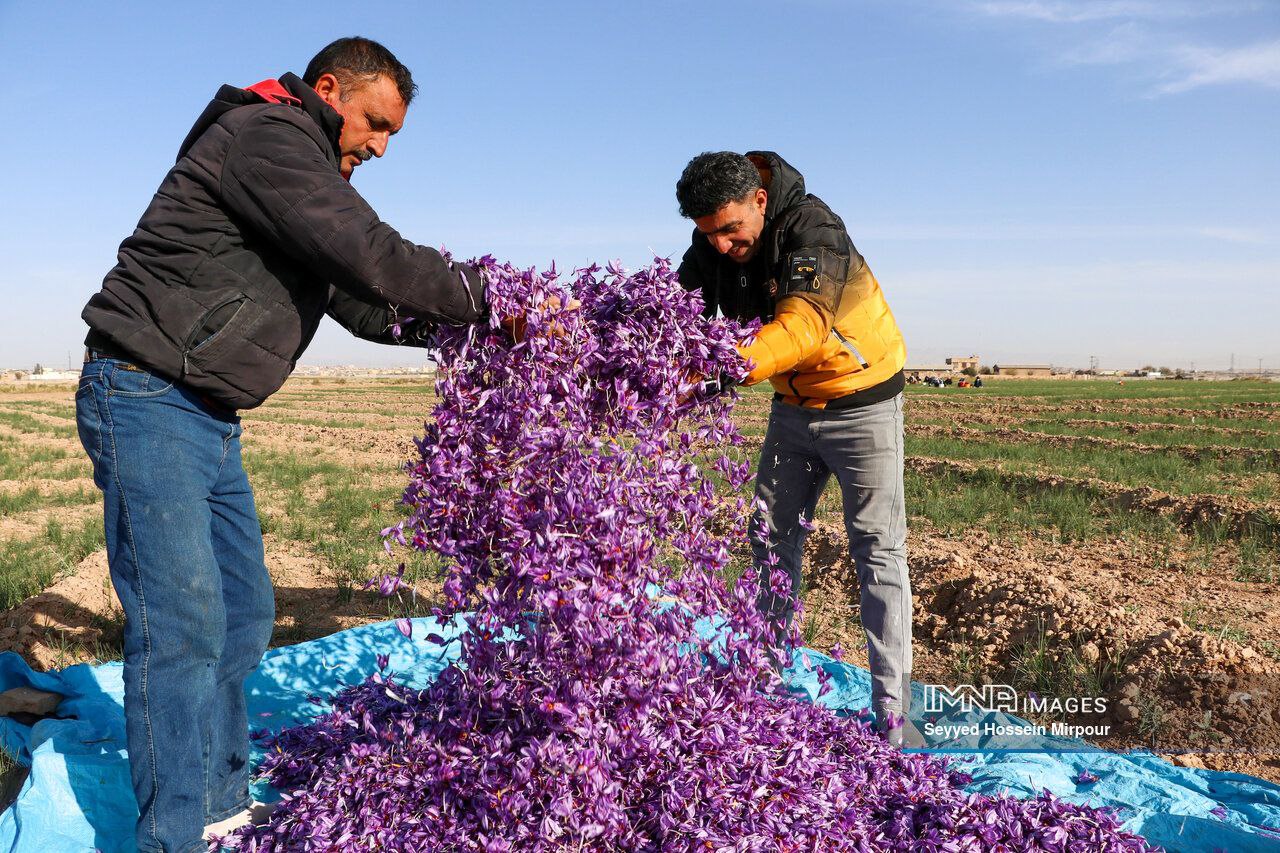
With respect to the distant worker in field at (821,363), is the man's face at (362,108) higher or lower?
higher

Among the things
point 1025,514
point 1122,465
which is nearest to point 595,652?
point 1025,514

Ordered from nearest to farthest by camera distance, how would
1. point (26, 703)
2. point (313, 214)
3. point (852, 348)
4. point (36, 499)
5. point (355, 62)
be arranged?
point (313, 214) → point (355, 62) → point (852, 348) → point (26, 703) → point (36, 499)

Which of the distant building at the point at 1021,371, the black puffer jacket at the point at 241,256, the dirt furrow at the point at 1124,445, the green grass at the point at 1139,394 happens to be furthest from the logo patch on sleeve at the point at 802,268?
the distant building at the point at 1021,371

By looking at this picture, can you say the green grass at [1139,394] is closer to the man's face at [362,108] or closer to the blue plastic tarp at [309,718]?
the blue plastic tarp at [309,718]

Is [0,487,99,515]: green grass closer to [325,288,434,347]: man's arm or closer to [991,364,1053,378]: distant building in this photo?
[325,288,434,347]: man's arm

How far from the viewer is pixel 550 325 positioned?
2717 millimetres

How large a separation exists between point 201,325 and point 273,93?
0.78 meters

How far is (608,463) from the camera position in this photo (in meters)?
2.64

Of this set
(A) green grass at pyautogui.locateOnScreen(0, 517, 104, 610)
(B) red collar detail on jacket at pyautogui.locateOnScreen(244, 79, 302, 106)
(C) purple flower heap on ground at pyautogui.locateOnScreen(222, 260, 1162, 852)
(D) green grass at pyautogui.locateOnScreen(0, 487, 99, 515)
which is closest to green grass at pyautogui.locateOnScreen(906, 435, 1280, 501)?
(C) purple flower heap on ground at pyautogui.locateOnScreen(222, 260, 1162, 852)

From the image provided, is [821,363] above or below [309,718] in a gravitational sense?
above

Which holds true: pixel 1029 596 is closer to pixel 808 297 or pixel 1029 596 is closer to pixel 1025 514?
pixel 808 297

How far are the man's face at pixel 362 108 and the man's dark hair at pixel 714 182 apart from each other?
1.15 meters

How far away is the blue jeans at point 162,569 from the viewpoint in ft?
8.07

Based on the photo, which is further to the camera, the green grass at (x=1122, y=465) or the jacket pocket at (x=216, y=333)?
the green grass at (x=1122, y=465)
